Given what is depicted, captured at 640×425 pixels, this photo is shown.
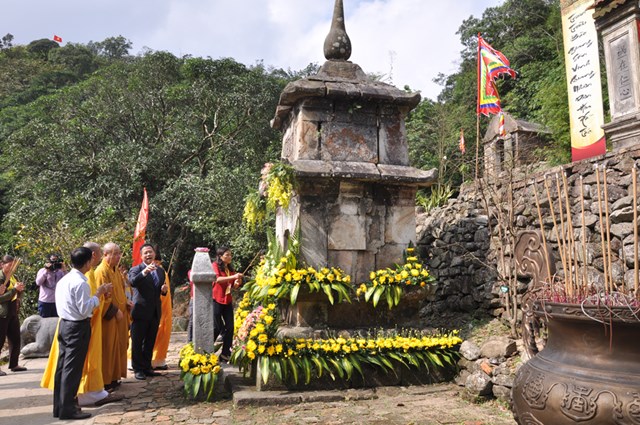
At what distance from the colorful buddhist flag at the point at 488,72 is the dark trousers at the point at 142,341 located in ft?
25.6

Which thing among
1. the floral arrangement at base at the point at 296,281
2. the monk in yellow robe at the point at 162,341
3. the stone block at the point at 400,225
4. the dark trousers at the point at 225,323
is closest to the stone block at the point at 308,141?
the floral arrangement at base at the point at 296,281

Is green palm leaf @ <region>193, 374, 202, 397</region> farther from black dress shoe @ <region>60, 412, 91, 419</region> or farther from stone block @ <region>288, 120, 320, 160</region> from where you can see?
stone block @ <region>288, 120, 320, 160</region>

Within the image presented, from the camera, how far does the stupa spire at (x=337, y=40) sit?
22.6 feet

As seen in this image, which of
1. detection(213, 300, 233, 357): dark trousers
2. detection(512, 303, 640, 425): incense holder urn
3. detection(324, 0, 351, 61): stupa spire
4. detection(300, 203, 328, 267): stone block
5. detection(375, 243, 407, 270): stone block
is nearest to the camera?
detection(512, 303, 640, 425): incense holder urn

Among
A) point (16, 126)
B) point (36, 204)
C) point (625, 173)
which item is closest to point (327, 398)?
point (625, 173)

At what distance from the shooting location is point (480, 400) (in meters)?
5.04

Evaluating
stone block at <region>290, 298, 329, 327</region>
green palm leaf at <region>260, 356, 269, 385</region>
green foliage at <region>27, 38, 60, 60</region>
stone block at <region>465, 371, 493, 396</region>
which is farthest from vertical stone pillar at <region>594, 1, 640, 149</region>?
green foliage at <region>27, 38, 60, 60</region>

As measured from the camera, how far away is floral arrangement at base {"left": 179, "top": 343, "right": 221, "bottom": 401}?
5.11m

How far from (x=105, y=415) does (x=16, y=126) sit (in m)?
21.8

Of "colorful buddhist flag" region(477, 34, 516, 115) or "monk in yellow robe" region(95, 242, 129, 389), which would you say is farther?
"colorful buddhist flag" region(477, 34, 516, 115)

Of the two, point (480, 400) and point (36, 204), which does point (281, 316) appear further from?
point (36, 204)

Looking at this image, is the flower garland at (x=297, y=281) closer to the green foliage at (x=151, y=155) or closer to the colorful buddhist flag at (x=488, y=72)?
the colorful buddhist flag at (x=488, y=72)

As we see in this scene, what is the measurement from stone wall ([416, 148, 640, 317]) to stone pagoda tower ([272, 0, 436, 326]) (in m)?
1.89

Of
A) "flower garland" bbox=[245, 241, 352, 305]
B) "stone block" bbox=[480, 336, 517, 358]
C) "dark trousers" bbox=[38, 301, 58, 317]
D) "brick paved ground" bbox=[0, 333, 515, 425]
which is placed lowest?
"brick paved ground" bbox=[0, 333, 515, 425]
